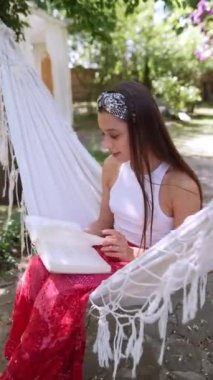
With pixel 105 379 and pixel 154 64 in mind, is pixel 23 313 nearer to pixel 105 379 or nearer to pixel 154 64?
pixel 105 379

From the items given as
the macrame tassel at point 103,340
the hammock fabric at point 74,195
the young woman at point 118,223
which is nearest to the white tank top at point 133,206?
the young woman at point 118,223

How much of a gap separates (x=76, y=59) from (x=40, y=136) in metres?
9.91

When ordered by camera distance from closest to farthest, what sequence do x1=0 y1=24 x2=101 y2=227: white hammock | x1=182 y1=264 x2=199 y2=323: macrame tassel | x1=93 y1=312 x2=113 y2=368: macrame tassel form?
x1=182 y1=264 x2=199 y2=323: macrame tassel
x1=93 y1=312 x2=113 y2=368: macrame tassel
x1=0 y1=24 x2=101 y2=227: white hammock

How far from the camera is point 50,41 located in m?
7.04

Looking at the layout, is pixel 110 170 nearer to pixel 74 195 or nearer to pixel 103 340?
pixel 74 195

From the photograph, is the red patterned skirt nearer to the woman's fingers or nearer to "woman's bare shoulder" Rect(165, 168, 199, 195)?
the woman's fingers

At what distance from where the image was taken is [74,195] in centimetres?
193

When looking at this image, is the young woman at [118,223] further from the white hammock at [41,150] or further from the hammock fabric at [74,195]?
the white hammock at [41,150]

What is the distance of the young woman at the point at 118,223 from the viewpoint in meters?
1.37

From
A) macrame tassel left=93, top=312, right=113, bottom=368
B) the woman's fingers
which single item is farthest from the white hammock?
macrame tassel left=93, top=312, right=113, bottom=368

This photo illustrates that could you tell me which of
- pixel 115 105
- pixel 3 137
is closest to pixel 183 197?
pixel 115 105

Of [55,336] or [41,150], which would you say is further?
[41,150]

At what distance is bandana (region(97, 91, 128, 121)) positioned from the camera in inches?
58.0

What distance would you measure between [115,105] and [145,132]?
107 mm
